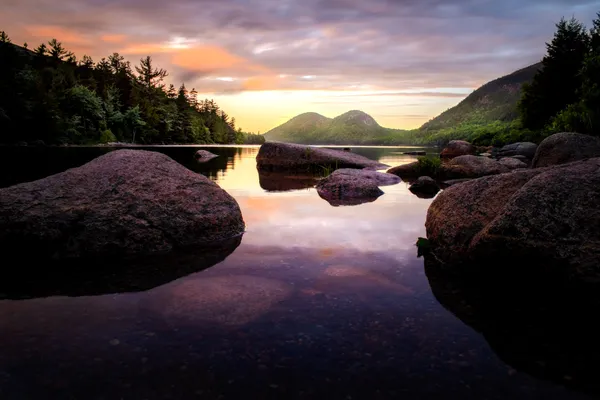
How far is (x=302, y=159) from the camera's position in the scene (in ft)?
75.5

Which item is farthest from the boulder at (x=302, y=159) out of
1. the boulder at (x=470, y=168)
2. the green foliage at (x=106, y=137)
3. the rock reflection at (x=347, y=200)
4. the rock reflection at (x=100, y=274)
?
the green foliage at (x=106, y=137)

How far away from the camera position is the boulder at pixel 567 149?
14180mm

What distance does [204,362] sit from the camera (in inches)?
126

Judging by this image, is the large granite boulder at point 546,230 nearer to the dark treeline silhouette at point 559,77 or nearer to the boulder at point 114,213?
the boulder at point 114,213

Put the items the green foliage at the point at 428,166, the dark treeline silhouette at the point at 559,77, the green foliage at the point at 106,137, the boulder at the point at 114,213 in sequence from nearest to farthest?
the boulder at the point at 114,213, the green foliage at the point at 428,166, the dark treeline silhouette at the point at 559,77, the green foliage at the point at 106,137

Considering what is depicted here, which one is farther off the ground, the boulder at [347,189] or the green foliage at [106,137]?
the green foliage at [106,137]

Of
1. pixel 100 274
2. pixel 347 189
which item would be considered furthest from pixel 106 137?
pixel 100 274

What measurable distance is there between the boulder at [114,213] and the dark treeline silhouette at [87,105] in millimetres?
57342

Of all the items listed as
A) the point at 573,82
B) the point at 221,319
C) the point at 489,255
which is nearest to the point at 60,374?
the point at 221,319

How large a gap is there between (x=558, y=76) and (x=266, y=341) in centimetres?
5598

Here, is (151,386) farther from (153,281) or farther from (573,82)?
(573,82)

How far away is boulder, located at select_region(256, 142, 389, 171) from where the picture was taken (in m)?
22.0

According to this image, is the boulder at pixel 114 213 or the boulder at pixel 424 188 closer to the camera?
the boulder at pixel 114 213

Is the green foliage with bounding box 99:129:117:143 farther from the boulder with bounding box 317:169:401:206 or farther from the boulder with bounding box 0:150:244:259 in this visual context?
the boulder with bounding box 0:150:244:259
